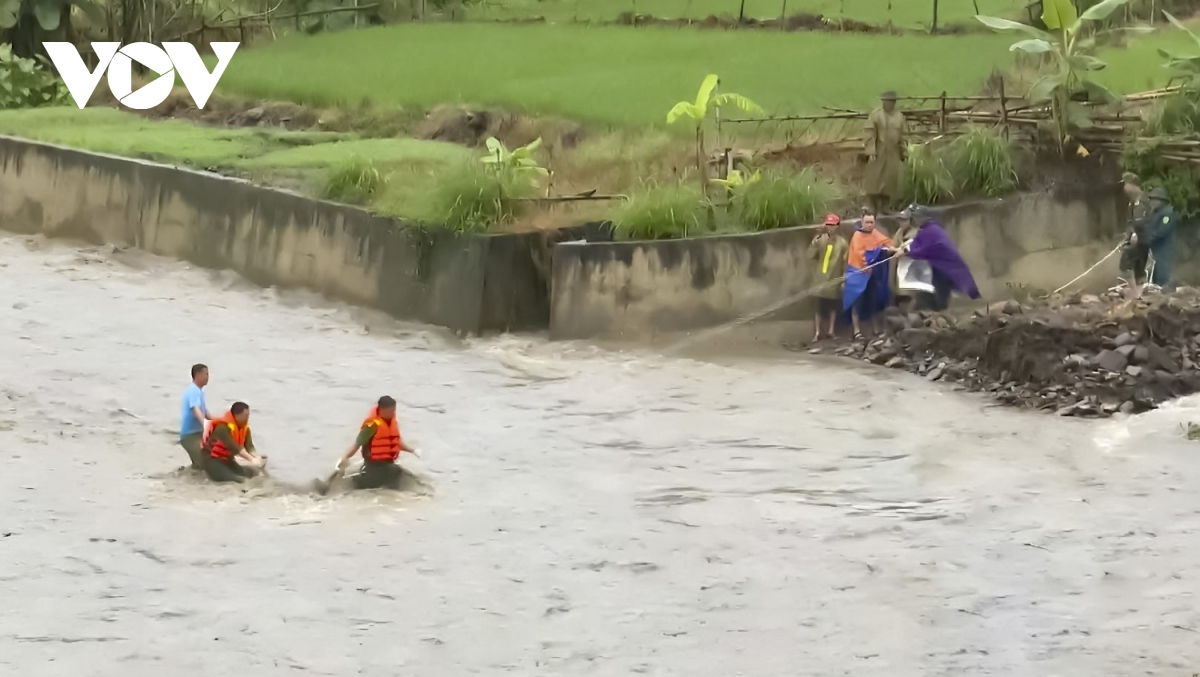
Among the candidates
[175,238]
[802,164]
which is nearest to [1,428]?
[175,238]

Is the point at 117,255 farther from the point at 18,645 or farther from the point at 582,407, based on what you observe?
the point at 18,645

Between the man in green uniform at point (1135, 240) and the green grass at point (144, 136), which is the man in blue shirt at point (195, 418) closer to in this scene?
the man in green uniform at point (1135, 240)

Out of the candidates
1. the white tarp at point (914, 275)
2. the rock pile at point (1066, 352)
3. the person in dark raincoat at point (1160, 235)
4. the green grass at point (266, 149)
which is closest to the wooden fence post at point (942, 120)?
the person in dark raincoat at point (1160, 235)

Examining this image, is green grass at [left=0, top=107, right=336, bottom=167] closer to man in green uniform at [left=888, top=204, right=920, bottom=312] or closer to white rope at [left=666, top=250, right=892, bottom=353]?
white rope at [left=666, top=250, right=892, bottom=353]

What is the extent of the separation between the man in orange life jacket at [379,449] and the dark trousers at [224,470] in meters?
0.77

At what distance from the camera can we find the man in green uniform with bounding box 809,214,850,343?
13.6 m

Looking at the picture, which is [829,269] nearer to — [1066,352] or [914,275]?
[914,275]

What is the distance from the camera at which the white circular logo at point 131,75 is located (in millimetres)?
25094

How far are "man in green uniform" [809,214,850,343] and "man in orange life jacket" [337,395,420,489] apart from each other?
5128mm

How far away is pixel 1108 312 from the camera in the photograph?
12664 millimetres

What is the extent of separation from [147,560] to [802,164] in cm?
867

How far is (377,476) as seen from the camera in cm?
997

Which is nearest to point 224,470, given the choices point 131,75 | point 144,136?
point 144,136

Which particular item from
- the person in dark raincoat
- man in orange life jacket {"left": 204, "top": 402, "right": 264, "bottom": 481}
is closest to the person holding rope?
the person in dark raincoat
